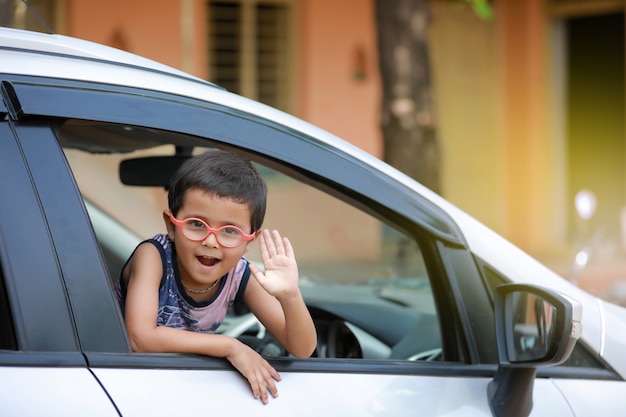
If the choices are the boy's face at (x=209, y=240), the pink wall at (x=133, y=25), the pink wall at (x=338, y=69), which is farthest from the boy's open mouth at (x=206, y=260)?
the pink wall at (x=338, y=69)

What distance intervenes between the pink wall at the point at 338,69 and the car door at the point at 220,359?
8.14m

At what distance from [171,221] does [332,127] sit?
8508 millimetres

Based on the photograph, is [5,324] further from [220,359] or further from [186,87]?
[186,87]

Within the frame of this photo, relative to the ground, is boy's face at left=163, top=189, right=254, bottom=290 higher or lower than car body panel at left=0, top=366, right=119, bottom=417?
higher

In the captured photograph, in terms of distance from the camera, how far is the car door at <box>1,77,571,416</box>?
6.12ft

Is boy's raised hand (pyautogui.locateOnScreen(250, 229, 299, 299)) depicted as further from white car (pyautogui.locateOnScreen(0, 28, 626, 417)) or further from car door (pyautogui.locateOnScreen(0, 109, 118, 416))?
car door (pyautogui.locateOnScreen(0, 109, 118, 416))

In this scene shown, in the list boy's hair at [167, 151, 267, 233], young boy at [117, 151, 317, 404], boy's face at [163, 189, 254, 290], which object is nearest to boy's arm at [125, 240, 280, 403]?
young boy at [117, 151, 317, 404]

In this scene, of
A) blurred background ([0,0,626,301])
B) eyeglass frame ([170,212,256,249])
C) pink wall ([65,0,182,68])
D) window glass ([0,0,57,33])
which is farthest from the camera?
blurred background ([0,0,626,301])

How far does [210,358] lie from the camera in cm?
198

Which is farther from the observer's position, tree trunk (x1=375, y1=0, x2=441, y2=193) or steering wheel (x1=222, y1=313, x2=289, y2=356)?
tree trunk (x1=375, y1=0, x2=441, y2=193)

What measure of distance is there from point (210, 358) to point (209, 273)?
9.0 inches

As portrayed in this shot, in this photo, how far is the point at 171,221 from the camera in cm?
215

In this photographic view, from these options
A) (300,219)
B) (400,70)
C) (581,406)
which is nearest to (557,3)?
(300,219)

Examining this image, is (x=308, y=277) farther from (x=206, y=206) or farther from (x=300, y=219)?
(x=300, y=219)
